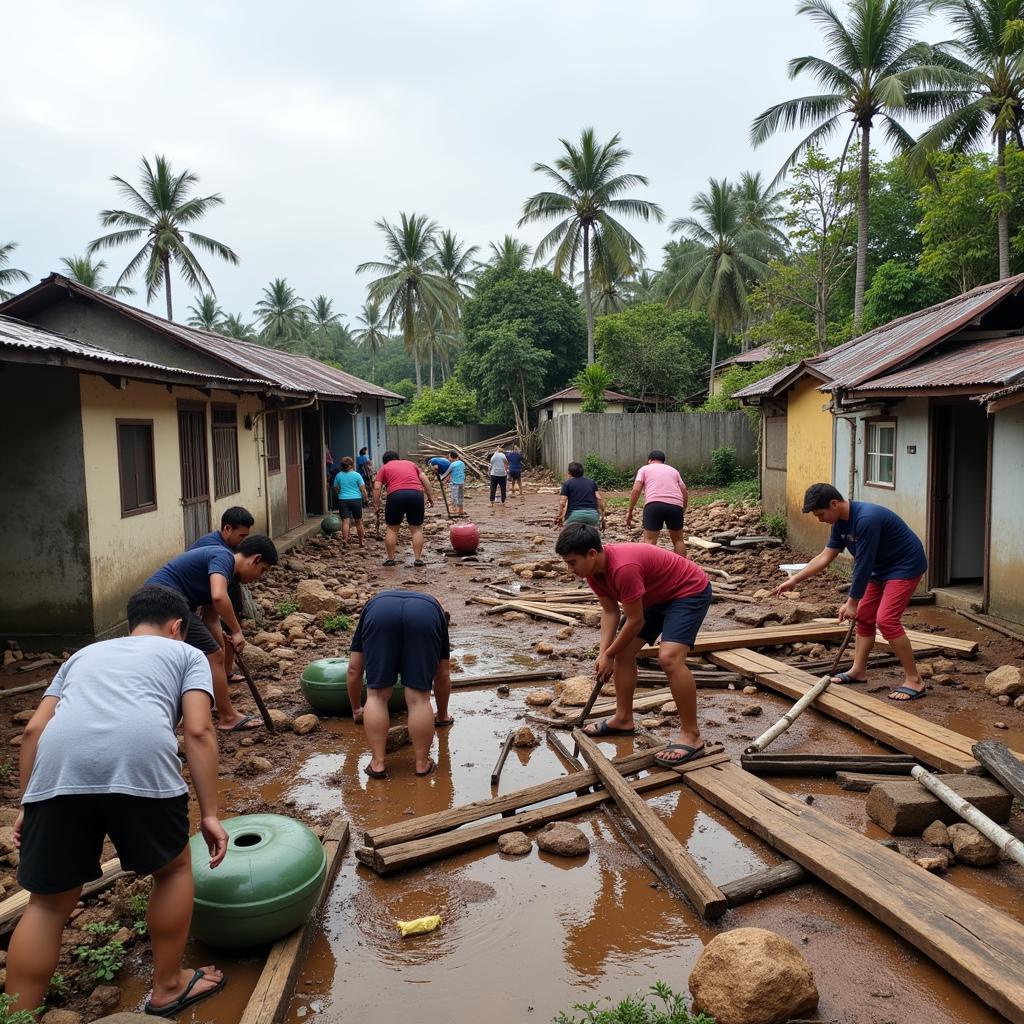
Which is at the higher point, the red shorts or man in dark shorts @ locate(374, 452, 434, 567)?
man in dark shorts @ locate(374, 452, 434, 567)

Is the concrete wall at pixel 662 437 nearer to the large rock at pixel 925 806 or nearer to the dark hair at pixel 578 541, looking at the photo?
the dark hair at pixel 578 541

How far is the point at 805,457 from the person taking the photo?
13945 mm

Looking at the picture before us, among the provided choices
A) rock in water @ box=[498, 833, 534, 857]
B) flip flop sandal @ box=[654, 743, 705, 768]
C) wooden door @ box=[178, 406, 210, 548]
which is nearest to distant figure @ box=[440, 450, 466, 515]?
wooden door @ box=[178, 406, 210, 548]

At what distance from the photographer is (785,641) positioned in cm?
841

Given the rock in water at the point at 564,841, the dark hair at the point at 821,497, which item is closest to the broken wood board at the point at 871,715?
the dark hair at the point at 821,497

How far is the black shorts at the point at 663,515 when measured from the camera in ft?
37.9

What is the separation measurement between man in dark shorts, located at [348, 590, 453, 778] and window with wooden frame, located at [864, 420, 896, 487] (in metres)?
7.74

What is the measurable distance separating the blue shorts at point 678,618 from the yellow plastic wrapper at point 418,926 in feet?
7.85

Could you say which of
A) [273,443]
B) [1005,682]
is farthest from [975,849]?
[273,443]

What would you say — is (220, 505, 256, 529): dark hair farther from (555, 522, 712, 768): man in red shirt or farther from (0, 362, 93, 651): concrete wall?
(0, 362, 93, 651): concrete wall

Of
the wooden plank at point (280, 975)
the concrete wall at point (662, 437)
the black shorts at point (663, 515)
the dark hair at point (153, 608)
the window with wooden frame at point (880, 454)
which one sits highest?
the concrete wall at point (662, 437)

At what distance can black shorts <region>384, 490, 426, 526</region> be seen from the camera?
1326cm

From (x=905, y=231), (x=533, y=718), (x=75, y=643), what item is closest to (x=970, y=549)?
(x=533, y=718)

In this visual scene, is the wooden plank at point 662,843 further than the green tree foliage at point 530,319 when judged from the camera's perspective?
No
